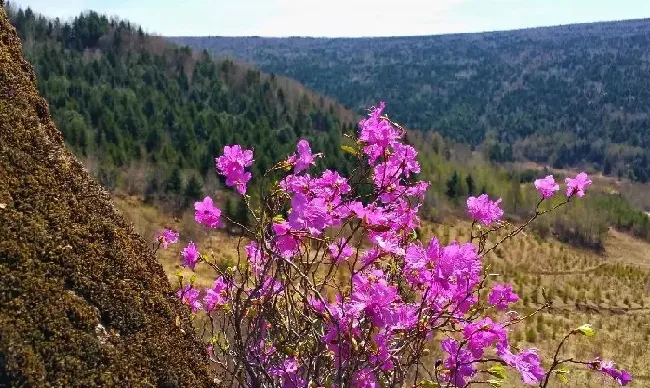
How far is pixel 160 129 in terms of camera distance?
1476 inches

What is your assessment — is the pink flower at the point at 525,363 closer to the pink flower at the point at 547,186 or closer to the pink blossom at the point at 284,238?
the pink blossom at the point at 284,238

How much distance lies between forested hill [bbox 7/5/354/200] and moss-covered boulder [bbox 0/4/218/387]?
25.4 metres

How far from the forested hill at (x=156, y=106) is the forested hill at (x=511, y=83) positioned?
61.1 m

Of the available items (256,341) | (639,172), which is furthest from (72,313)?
(639,172)

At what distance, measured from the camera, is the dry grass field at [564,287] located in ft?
44.3

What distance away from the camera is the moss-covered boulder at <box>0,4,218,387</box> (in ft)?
6.51

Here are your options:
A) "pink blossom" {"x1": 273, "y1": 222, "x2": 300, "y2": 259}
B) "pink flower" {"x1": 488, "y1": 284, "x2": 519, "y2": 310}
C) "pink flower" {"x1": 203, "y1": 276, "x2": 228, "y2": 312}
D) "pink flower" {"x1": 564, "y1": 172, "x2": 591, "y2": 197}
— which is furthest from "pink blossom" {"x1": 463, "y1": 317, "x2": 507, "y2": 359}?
"pink flower" {"x1": 203, "y1": 276, "x2": 228, "y2": 312}

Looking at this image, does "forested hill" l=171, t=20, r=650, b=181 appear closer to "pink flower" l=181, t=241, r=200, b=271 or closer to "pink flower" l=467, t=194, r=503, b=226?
"pink flower" l=181, t=241, r=200, b=271

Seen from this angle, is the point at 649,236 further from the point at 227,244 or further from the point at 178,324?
the point at 178,324

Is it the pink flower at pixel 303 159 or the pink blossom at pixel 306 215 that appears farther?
Result: the pink flower at pixel 303 159

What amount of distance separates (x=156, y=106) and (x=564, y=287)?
30.6 m

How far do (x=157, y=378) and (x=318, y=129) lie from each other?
53502mm

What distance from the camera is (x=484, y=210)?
106 inches

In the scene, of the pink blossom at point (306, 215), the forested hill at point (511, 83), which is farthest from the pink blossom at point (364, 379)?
the forested hill at point (511, 83)
